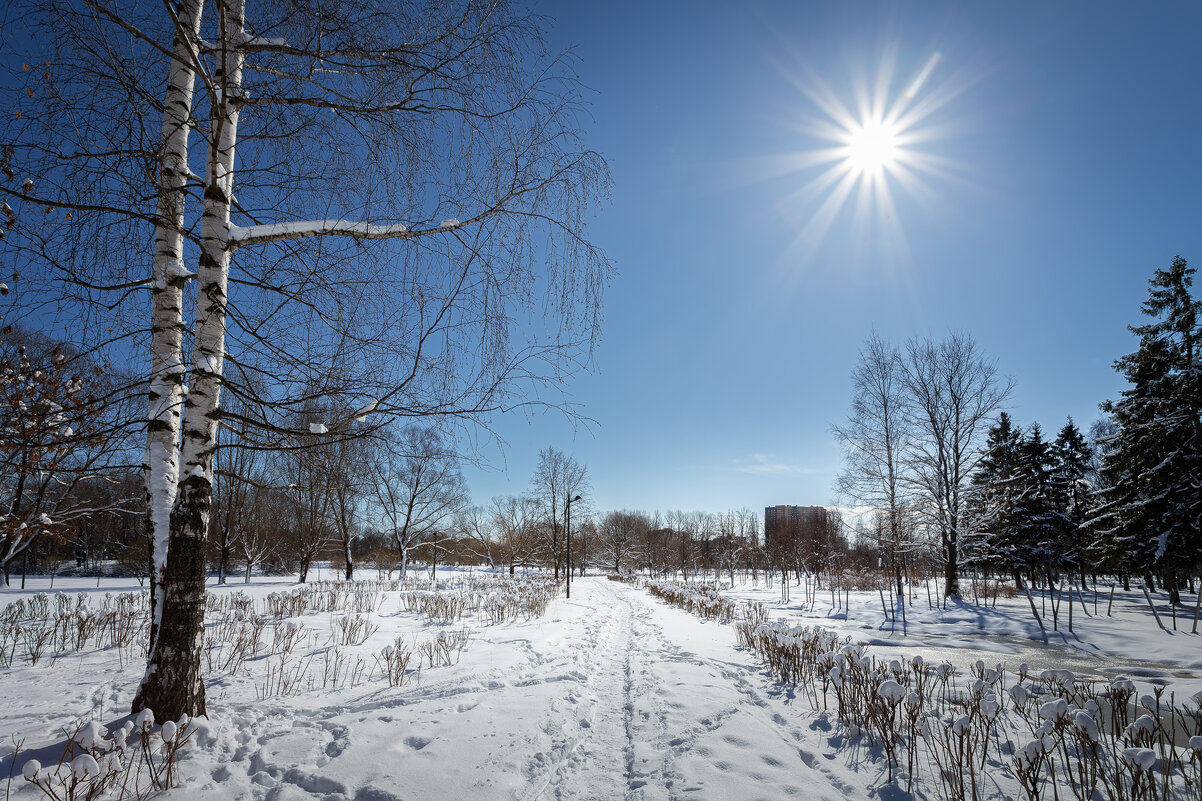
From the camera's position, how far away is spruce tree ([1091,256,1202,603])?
14.0m

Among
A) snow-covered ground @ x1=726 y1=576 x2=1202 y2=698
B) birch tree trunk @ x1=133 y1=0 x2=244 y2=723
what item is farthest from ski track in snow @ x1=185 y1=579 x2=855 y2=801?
snow-covered ground @ x1=726 y1=576 x2=1202 y2=698

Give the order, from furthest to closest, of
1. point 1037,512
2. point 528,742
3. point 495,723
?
point 1037,512 → point 495,723 → point 528,742

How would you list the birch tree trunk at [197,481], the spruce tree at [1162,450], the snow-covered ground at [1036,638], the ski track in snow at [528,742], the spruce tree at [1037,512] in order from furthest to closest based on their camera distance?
the spruce tree at [1037,512] < the spruce tree at [1162,450] < the snow-covered ground at [1036,638] < the birch tree trunk at [197,481] < the ski track in snow at [528,742]

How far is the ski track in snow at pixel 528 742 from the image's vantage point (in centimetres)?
270

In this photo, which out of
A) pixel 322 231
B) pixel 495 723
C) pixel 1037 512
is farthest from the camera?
pixel 1037 512

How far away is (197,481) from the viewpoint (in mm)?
3016

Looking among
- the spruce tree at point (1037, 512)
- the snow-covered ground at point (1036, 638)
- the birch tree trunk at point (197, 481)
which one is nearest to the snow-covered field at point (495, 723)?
the snow-covered ground at point (1036, 638)

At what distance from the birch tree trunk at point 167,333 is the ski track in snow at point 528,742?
1249mm

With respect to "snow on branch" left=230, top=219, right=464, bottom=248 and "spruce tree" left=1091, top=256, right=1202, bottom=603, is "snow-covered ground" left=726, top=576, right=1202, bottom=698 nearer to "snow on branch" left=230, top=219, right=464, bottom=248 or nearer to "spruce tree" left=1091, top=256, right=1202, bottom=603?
"spruce tree" left=1091, top=256, right=1202, bottom=603

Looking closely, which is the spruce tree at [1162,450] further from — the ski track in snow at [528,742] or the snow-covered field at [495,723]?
the ski track in snow at [528,742]

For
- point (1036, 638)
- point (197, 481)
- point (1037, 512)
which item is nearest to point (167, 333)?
point (197, 481)

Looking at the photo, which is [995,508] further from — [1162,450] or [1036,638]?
[1036,638]

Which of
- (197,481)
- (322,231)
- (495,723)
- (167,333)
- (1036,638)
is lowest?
(1036,638)

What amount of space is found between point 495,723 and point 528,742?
16.2 inches
